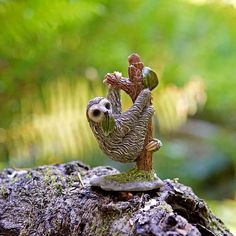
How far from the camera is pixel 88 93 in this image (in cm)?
202

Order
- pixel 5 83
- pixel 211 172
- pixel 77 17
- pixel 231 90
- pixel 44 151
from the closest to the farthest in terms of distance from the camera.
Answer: pixel 77 17, pixel 5 83, pixel 44 151, pixel 231 90, pixel 211 172

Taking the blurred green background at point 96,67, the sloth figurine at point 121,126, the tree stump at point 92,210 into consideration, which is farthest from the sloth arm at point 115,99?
the blurred green background at point 96,67

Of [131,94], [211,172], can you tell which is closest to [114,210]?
[131,94]

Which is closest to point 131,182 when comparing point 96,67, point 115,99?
point 115,99

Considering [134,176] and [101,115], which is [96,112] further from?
[134,176]

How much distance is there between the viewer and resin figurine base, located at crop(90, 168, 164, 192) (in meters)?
0.68

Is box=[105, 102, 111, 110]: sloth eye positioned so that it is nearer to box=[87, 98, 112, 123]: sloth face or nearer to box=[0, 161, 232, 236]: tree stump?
box=[87, 98, 112, 123]: sloth face

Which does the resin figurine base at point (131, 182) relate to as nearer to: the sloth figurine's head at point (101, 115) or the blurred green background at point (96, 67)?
the sloth figurine's head at point (101, 115)

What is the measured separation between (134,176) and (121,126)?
8cm

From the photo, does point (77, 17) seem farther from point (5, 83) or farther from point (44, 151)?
point (44, 151)

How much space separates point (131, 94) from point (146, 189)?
5.7 inches

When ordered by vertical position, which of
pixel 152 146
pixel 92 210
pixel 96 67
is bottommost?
pixel 92 210

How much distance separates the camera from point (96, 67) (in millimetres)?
1972

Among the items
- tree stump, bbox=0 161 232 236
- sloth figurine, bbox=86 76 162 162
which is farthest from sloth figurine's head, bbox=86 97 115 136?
tree stump, bbox=0 161 232 236
